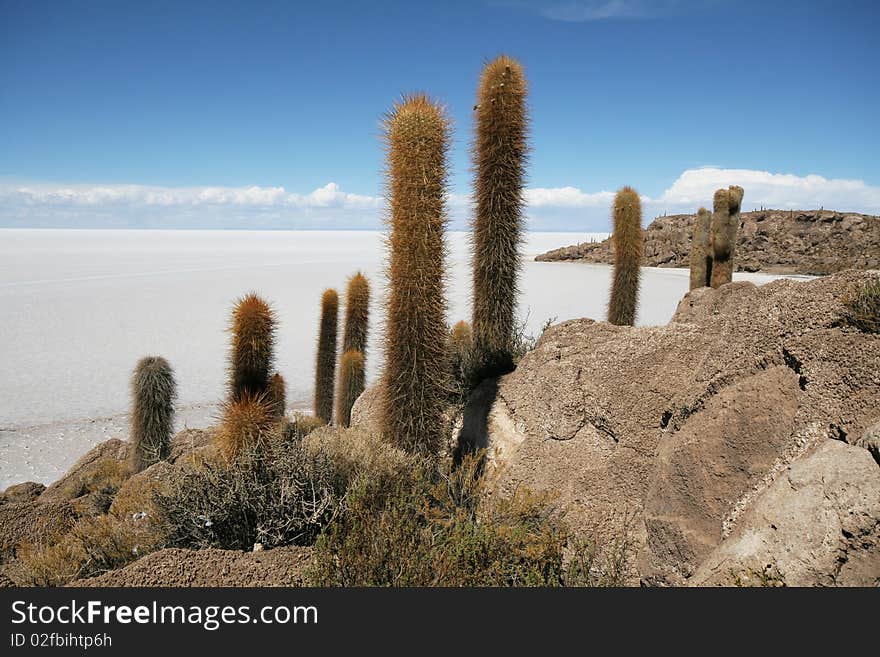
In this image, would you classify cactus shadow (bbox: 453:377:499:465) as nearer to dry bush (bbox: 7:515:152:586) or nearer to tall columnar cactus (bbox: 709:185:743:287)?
dry bush (bbox: 7:515:152:586)

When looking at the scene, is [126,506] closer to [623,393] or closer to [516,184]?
[623,393]

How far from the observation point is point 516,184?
23.2 feet

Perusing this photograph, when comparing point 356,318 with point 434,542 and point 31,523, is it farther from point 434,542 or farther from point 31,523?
point 434,542

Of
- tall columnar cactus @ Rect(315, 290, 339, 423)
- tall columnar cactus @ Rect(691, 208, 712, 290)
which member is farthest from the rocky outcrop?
tall columnar cactus @ Rect(315, 290, 339, 423)

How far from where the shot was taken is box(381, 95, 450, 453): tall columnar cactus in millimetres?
5492

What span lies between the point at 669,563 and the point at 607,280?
95.4ft

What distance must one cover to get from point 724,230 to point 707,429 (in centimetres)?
699

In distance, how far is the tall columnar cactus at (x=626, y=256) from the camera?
32.2ft

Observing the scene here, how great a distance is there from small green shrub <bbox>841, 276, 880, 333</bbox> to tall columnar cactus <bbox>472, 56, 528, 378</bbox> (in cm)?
370

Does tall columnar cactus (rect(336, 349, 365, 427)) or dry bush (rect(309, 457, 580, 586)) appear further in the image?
tall columnar cactus (rect(336, 349, 365, 427))

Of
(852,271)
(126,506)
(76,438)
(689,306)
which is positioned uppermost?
(852,271)

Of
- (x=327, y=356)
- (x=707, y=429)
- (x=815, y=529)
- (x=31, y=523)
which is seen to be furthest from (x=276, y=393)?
(x=815, y=529)

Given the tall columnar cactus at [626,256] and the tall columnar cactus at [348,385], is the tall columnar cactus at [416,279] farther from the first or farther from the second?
the tall columnar cactus at [626,256]

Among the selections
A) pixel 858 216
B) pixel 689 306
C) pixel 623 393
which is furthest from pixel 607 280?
pixel 623 393
